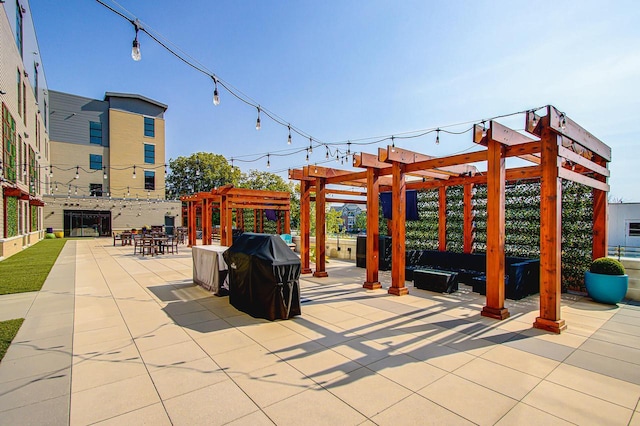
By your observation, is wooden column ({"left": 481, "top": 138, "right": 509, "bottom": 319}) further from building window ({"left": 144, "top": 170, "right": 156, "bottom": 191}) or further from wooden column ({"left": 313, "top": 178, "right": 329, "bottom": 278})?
building window ({"left": 144, "top": 170, "right": 156, "bottom": 191})

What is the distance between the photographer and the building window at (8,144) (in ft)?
34.4

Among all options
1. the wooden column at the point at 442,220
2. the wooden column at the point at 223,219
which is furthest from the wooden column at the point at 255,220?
the wooden column at the point at 442,220

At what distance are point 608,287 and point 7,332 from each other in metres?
8.79

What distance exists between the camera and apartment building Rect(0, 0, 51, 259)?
10.5m

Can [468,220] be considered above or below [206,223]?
above

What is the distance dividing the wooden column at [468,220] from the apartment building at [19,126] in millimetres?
13187

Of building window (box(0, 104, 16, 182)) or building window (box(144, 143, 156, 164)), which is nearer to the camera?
building window (box(0, 104, 16, 182))

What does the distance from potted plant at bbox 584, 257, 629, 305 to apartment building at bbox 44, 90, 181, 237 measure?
25774mm

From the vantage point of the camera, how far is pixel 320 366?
3000 millimetres

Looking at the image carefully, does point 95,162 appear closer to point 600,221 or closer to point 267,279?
point 267,279

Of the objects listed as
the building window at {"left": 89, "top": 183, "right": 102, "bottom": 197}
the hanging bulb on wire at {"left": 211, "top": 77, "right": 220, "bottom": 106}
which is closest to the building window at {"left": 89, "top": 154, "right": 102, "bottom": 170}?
the building window at {"left": 89, "top": 183, "right": 102, "bottom": 197}

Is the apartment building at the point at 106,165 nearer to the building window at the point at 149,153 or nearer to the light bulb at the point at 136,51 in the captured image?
the building window at the point at 149,153

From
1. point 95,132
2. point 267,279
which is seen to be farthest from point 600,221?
point 95,132

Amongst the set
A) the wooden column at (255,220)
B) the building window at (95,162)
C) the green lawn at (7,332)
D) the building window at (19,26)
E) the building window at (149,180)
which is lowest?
the green lawn at (7,332)
